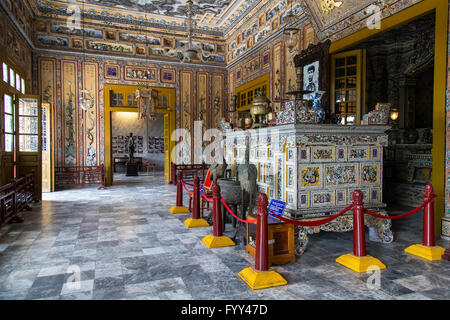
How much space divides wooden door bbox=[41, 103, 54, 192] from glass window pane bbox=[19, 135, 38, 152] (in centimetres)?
127

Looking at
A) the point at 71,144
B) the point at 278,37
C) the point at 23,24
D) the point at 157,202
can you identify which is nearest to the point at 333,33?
the point at 278,37

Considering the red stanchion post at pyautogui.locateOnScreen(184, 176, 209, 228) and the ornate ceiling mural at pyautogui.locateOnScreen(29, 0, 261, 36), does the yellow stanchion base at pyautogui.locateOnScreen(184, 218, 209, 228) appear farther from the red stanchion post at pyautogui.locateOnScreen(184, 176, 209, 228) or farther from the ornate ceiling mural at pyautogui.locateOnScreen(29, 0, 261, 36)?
the ornate ceiling mural at pyautogui.locateOnScreen(29, 0, 261, 36)

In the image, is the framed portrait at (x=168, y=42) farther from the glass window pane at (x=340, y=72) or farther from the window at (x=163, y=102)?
the glass window pane at (x=340, y=72)

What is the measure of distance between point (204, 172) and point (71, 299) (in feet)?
31.2

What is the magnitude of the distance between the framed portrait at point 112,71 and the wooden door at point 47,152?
101 inches

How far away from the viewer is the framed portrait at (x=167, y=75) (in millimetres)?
12180

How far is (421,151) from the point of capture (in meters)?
7.70

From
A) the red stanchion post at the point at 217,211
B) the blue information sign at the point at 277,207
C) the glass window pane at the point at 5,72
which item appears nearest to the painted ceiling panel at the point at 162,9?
the glass window pane at the point at 5,72

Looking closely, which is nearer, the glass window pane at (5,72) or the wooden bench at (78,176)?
the glass window pane at (5,72)

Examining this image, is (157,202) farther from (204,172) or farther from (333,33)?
(333,33)

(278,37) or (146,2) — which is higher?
(146,2)

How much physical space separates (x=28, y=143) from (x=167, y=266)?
20.6 ft
